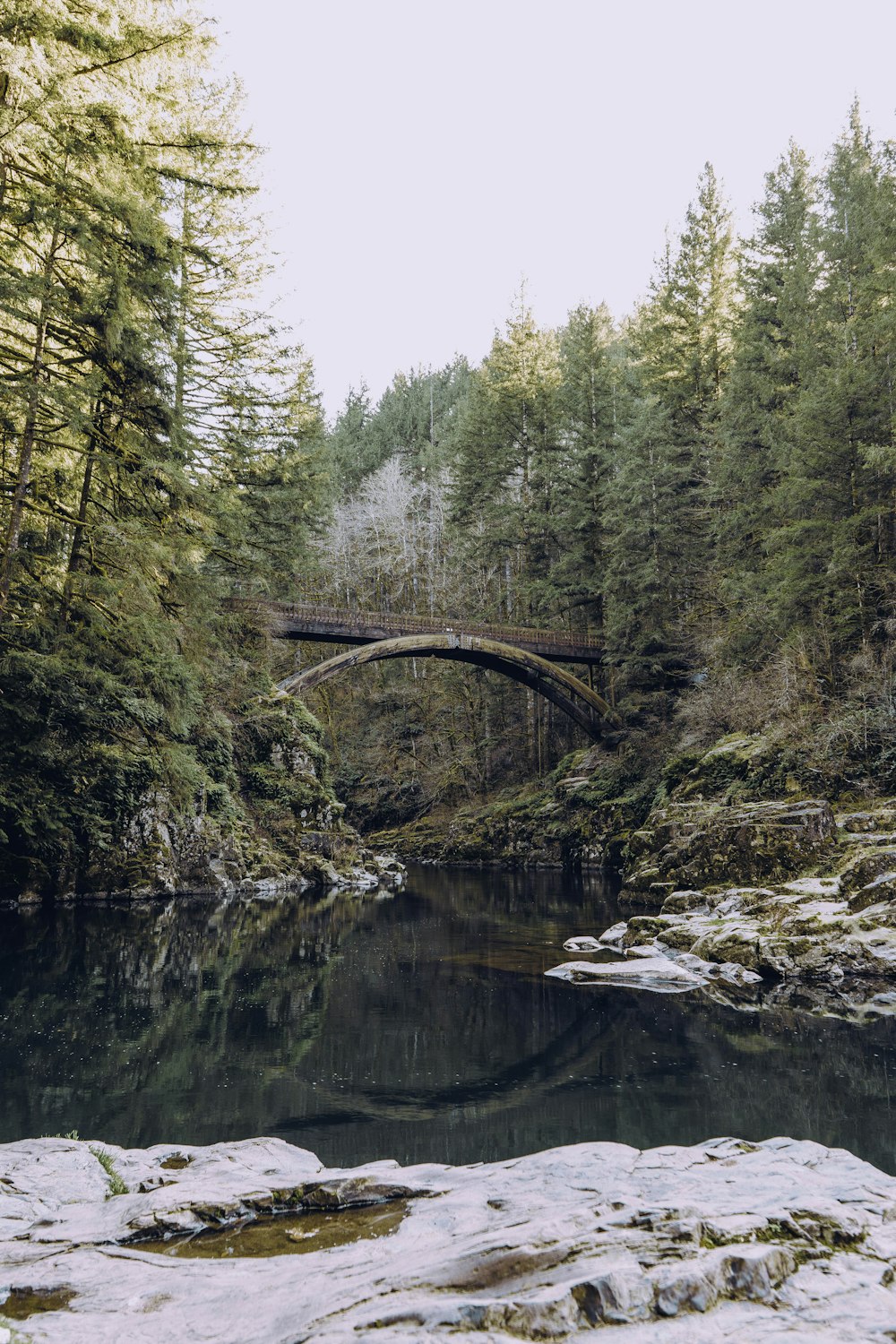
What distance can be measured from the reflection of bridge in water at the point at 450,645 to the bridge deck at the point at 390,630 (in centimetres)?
3

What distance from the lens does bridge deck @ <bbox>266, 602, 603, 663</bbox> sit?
25719 millimetres

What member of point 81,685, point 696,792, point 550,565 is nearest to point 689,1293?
point 81,685

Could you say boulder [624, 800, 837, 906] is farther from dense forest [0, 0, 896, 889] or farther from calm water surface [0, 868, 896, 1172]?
calm water surface [0, 868, 896, 1172]

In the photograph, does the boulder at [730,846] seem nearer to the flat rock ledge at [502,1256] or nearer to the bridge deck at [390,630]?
the flat rock ledge at [502,1256]

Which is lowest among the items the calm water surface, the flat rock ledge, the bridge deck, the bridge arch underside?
the calm water surface

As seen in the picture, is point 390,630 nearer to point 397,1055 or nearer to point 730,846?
point 730,846

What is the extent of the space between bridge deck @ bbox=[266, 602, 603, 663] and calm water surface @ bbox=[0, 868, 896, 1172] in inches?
562

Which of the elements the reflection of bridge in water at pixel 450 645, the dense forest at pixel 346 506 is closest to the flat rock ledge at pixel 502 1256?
the dense forest at pixel 346 506

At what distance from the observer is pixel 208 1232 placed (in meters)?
3.10

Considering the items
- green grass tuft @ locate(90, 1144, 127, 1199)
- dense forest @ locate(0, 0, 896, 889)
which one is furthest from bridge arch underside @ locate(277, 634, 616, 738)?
green grass tuft @ locate(90, 1144, 127, 1199)

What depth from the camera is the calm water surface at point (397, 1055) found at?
5379 mm

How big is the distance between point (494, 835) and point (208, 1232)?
28.7 metres

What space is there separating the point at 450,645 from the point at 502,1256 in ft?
86.2

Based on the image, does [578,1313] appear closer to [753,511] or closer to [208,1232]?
[208,1232]
